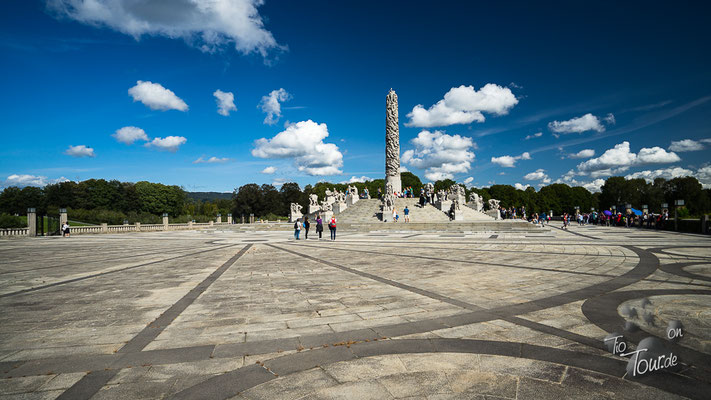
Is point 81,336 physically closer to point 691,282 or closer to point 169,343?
point 169,343

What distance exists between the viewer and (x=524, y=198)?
86.9 m

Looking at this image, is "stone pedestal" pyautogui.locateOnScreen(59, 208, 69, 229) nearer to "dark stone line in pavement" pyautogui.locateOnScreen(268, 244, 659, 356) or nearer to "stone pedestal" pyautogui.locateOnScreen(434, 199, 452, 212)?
"dark stone line in pavement" pyautogui.locateOnScreen(268, 244, 659, 356)

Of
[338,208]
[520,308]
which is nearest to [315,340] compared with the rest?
[520,308]

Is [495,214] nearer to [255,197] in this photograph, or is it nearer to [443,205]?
[443,205]

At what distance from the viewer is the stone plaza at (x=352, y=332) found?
10.7 ft

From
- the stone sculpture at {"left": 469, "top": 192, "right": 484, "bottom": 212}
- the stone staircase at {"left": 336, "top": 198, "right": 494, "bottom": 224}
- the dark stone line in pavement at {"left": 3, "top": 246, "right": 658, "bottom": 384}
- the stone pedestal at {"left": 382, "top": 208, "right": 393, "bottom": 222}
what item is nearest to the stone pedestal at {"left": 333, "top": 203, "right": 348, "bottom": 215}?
the stone staircase at {"left": 336, "top": 198, "right": 494, "bottom": 224}

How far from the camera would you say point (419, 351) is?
408 centimetres

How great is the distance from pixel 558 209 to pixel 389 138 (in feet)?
198

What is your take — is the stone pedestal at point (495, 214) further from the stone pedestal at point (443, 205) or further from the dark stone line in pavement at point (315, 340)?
the dark stone line in pavement at point (315, 340)

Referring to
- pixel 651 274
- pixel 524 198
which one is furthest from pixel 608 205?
pixel 651 274

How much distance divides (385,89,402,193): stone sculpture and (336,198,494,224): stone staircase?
24.8 feet

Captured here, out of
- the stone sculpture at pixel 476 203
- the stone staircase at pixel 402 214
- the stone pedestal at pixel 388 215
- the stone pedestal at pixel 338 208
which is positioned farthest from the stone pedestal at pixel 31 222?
the stone sculpture at pixel 476 203

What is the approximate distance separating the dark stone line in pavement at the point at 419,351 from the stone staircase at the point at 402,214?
29.9 m

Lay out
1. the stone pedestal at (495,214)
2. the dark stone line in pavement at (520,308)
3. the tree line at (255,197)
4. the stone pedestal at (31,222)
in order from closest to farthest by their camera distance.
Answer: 1. the dark stone line in pavement at (520,308)
2. the stone pedestal at (31,222)
3. the stone pedestal at (495,214)
4. the tree line at (255,197)
